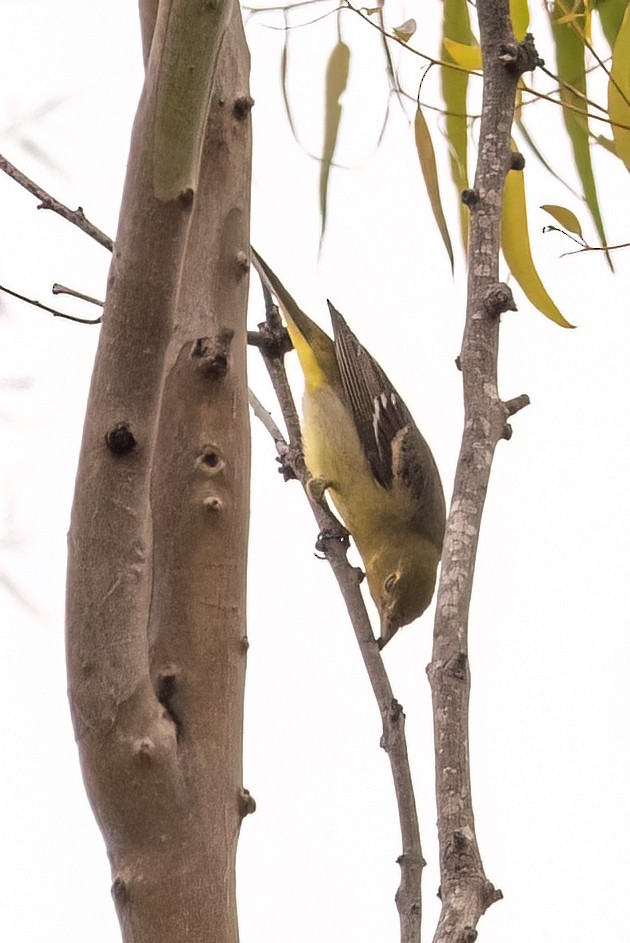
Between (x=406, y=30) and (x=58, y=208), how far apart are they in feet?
1.60

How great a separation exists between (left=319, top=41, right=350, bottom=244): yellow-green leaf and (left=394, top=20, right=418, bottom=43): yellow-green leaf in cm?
15

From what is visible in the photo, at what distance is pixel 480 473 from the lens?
3.40 ft

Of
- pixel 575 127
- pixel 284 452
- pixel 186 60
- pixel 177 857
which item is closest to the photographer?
pixel 186 60

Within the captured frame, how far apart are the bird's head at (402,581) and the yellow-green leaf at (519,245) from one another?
154 cm

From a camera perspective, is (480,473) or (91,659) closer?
(91,659)

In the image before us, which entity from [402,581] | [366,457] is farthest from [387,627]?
[366,457]

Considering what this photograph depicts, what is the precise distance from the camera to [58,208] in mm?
1198

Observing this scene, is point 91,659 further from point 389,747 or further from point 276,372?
point 276,372

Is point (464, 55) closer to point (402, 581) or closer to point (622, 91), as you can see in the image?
point (622, 91)

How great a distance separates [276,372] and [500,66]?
21.7 inches

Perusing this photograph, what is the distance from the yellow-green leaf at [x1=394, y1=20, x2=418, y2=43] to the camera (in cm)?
136

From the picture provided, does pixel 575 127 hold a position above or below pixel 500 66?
above

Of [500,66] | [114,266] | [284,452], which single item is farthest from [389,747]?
[284,452]

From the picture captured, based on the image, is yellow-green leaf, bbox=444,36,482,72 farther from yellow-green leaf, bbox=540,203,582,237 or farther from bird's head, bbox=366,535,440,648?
bird's head, bbox=366,535,440,648
